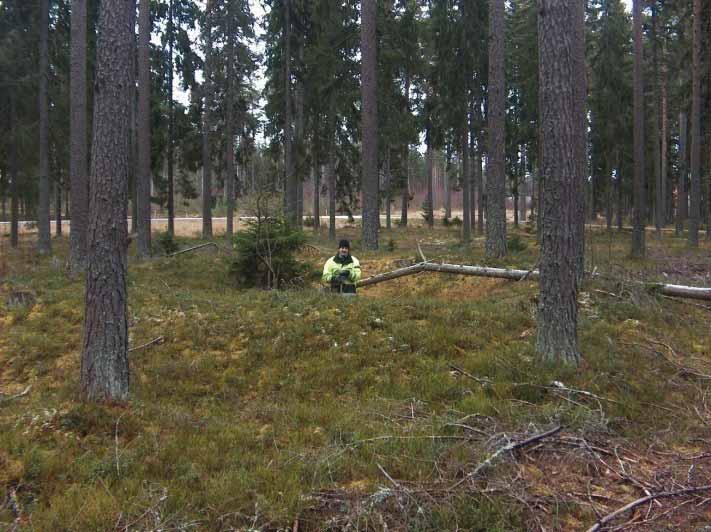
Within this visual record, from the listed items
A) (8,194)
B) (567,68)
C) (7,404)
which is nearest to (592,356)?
(567,68)

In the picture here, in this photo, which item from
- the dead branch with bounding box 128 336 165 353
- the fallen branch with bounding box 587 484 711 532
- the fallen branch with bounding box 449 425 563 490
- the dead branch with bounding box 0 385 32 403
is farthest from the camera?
the dead branch with bounding box 128 336 165 353

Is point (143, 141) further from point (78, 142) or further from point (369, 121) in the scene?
point (369, 121)

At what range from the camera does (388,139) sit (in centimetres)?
2233

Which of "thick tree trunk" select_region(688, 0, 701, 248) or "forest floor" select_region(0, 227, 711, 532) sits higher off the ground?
"thick tree trunk" select_region(688, 0, 701, 248)

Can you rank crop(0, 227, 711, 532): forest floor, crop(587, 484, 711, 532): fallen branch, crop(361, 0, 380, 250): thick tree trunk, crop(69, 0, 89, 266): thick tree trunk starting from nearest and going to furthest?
crop(587, 484, 711, 532): fallen branch
crop(0, 227, 711, 532): forest floor
crop(69, 0, 89, 266): thick tree trunk
crop(361, 0, 380, 250): thick tree trunk

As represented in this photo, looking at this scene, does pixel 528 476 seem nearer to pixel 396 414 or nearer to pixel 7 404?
pixel 396 414

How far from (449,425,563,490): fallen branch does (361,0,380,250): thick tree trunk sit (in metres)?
12.8

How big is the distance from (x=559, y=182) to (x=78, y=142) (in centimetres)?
1274

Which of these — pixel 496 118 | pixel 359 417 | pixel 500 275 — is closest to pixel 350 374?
pixel 359 417

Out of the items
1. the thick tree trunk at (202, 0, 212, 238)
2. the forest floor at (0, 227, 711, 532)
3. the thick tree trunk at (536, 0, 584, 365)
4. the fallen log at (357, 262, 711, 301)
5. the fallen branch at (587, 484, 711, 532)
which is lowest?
the fallen branch at (587, 484, 711, 532)

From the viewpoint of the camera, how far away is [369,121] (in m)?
17.7

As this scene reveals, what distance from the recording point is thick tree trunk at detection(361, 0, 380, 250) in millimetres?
17328

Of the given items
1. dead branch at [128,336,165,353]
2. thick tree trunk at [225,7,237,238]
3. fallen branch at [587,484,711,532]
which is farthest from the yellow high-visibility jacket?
thick tree trunk at [225,7,237,238]

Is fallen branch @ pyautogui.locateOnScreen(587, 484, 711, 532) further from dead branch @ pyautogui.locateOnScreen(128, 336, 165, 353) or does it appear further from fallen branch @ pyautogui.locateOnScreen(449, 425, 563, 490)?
dead branch @ pyautogui.locateOnScreen(128, 336, 165, 353)
